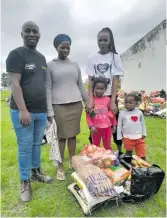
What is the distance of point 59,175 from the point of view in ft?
11.1

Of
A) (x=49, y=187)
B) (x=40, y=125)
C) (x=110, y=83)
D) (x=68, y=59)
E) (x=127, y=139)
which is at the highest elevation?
(x=68, y=59)

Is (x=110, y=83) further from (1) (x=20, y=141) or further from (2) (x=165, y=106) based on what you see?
(2) (x=165, y=106)

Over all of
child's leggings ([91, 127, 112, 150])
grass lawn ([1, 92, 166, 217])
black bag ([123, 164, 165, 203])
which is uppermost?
child's leggings ([91, 127, 112, 150])

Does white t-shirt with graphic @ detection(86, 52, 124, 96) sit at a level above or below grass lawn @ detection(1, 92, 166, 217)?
above

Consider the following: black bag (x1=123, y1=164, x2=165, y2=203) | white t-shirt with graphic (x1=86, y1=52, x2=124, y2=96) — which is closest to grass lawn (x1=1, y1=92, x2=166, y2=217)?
black bag (x1=123, y1=164, x2=165, y2=203)

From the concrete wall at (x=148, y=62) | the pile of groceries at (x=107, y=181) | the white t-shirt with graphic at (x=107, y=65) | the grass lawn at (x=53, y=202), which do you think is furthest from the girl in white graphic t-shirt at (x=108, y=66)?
the concrete wall at (x=148, y=62)

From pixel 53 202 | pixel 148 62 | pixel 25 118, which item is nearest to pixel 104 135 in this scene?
pixel 53 202

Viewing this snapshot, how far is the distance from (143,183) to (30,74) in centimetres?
182

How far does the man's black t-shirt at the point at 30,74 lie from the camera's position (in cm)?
256

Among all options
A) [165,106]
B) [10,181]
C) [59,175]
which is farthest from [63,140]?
[165,106]

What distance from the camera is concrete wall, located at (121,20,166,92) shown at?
10.7 metres

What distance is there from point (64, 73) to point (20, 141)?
3.45 feet

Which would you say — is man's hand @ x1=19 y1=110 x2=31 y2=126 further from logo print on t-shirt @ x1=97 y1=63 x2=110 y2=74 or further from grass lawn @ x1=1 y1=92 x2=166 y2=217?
logo print on t-shirt @ x1=97 y1=63 x2=110 y2=74

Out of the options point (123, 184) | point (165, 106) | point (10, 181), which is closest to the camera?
point (123, 184)
